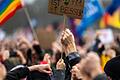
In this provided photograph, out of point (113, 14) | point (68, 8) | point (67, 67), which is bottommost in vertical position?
point (113, 14)

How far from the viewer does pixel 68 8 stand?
8.56 meters

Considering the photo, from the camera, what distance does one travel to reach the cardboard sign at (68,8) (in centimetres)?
852

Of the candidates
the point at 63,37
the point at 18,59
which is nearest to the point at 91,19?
the point at 18,59

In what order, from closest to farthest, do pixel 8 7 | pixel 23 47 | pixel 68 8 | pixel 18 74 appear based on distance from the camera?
pixel 18 74, pixel 68 8, pixel 8 7, pixel 23 47

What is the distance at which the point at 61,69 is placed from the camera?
25.5 ft

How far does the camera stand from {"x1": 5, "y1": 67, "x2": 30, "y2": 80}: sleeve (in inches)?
289

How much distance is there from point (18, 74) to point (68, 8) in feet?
4.77

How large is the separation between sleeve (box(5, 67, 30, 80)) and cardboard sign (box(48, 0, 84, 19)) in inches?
49.7

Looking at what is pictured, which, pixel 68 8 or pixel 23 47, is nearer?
pixel 68 8

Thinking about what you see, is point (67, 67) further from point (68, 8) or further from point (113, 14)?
point (113, 14)

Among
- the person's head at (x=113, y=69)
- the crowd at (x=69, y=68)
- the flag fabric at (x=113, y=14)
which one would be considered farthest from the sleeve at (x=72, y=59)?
the flag fabric at (x=113, y=14)

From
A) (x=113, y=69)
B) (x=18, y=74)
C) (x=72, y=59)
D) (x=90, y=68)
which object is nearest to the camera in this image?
(x=90, y=68)

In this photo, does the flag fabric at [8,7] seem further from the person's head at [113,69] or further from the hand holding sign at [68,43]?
the person's head at [113,69]

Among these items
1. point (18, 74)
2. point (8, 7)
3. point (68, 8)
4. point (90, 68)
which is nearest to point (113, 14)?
point (8, 7)
